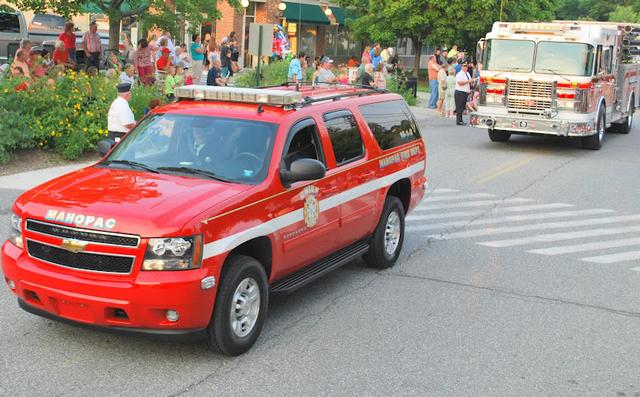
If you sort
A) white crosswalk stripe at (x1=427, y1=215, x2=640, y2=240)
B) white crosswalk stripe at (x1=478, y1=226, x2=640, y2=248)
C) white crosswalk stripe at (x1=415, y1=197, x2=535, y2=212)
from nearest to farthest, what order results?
white crosswalk stripe at (x1=478, y1=226, x2=640, y2=248)
white crosswalk stripe at (x1=427, y1=215, x2=640, y2=240)
white crosswalk stripe at (x1=415, y1=197, x2=535, y2=212)

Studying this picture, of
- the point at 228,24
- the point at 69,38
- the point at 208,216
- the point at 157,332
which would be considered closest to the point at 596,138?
the point at 69,38

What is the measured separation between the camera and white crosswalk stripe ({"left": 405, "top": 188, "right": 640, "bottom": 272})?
31.0ft

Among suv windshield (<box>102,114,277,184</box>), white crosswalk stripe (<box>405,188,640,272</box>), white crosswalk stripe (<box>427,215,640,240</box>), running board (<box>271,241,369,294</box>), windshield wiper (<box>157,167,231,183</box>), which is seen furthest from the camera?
white crosswalk stripe (<box>427,215,640,240</box>)

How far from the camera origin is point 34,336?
607 cm

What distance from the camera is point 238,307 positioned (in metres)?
5.80

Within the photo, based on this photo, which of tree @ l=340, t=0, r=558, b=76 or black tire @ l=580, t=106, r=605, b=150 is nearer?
black tire @ l=580, t=106, r=605, b=150

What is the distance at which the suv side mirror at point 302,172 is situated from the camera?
619 centimetres

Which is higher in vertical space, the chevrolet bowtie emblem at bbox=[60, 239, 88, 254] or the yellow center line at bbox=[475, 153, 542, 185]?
the chevrolet bowtie emblem at bbox=[60, 239, 88, 254]

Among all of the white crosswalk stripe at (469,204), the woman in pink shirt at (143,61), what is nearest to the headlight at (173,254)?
the white crosswalk stripe at (469,204)

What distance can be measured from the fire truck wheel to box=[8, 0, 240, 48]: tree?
14764 mm

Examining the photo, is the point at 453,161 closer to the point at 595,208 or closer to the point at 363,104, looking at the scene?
the point at 595,208

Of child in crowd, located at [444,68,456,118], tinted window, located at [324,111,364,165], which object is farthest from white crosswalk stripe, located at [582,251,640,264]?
child in crowd, located at [444,68,456,118]

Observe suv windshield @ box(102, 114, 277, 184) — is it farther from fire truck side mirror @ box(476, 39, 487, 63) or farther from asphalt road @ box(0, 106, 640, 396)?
fire truck side mirror @ box(476, 39, 487, 63)

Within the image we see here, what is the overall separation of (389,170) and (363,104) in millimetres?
725
